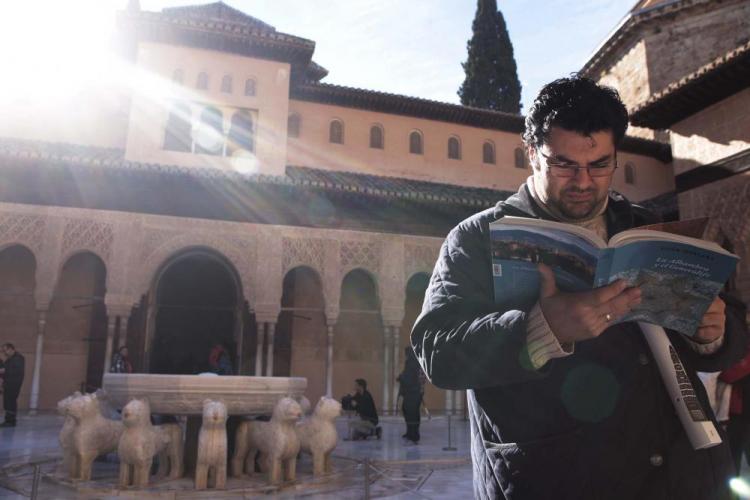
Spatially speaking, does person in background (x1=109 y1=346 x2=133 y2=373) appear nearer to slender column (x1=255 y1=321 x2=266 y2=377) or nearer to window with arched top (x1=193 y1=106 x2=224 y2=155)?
slender column (x1=255 y1=321 x2=266 y2=377)

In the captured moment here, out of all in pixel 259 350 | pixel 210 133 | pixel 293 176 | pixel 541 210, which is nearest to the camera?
pixel 541 210

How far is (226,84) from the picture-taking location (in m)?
15.0

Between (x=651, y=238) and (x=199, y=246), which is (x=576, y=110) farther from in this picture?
(x=199, y=246)

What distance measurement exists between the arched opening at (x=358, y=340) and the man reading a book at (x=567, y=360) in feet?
47.4

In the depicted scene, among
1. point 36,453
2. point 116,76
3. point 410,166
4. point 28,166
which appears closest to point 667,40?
point 410,166

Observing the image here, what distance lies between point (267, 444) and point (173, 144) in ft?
34.6

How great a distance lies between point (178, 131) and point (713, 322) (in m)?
14.5

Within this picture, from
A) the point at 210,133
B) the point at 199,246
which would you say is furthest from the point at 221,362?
the point at 210,133

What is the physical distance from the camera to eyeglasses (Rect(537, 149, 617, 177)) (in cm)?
149

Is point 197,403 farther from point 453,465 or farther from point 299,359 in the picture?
point 299,359

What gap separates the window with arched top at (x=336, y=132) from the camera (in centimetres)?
1655

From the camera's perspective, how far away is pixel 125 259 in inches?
520

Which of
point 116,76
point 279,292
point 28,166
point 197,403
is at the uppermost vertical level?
point 116,76

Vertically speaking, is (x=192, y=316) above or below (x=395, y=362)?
above
